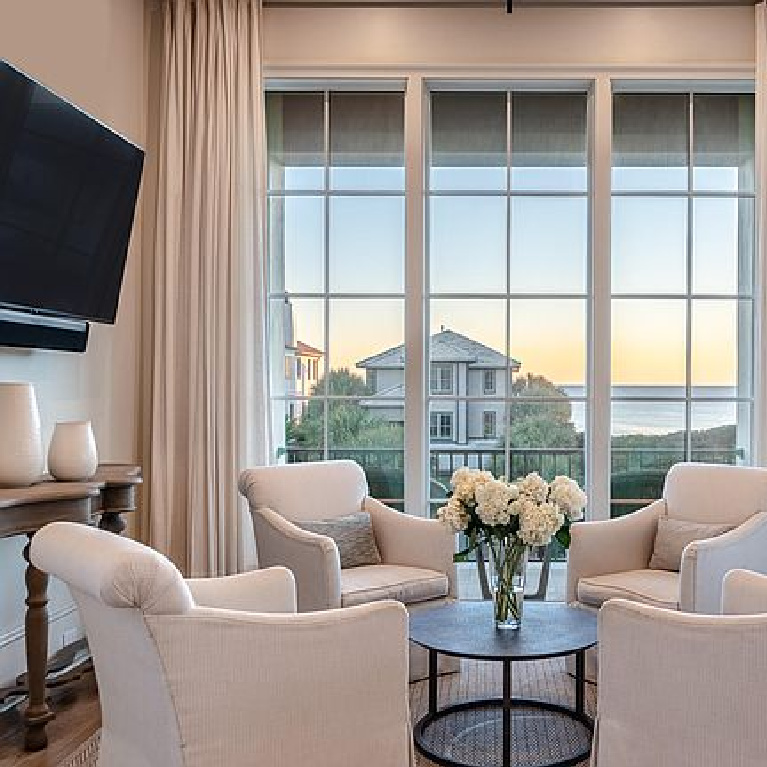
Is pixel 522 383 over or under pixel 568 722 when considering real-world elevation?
over

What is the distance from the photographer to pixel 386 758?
8.00 ft

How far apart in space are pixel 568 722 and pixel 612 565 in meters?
0.85

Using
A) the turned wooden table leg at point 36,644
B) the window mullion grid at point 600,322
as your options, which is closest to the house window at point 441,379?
the window mullion grid at point 600,322

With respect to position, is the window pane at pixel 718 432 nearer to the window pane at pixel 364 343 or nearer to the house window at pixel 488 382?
the house window at pixel 488 382

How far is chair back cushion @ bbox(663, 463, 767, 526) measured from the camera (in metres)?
4.24

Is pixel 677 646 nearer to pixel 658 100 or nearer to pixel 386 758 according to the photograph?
pixel 386 758

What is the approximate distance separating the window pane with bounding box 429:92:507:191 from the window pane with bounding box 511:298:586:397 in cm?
70

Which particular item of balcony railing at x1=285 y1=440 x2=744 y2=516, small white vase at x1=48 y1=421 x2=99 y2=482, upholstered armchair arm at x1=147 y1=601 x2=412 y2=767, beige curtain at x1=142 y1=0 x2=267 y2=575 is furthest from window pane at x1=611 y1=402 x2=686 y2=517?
upholstered armchair arm at x1=147 y1=601 x2=412 y2=767

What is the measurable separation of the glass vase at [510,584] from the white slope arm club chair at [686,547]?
632 mm

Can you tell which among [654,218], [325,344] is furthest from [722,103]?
[325,344]

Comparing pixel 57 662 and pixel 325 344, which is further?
pixel 325 344

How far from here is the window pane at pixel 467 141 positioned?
5.24 m

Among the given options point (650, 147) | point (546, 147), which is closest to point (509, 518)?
point (546, 147)

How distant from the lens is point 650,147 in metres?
5.21
